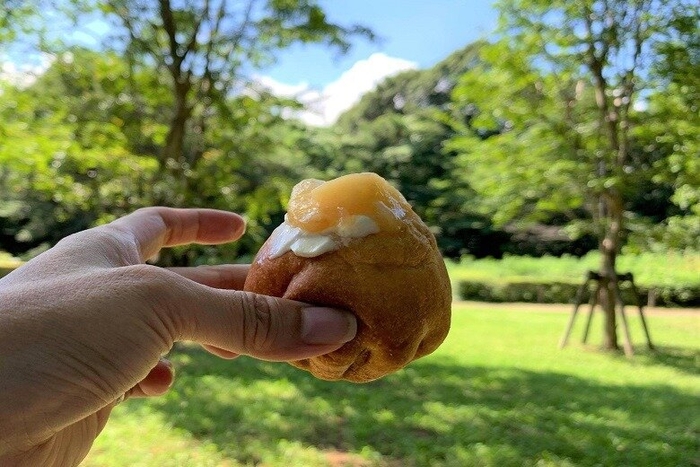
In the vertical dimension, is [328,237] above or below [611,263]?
above

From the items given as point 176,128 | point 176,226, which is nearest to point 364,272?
point 176,226

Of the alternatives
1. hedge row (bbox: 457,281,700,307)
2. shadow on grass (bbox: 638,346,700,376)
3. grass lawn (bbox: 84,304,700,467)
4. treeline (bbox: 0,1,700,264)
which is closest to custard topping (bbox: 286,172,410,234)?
grass lawn (bbox: 84,304,700,467)

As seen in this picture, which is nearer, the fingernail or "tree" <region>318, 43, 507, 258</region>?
the fingernail

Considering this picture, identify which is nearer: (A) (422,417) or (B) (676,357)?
(A) (422,417)

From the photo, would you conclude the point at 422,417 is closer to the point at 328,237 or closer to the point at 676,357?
the point at 328,237

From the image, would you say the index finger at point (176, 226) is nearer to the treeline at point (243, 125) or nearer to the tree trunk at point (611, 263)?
the treeline at point (243, 125)

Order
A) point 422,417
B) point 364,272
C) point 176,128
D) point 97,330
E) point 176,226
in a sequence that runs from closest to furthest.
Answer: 1. point 97,330
2. point 364,272
3. point 176,226
4. point 422,417
5. point 176,128

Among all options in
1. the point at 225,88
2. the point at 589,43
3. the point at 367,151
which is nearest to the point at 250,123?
the point at 225,88

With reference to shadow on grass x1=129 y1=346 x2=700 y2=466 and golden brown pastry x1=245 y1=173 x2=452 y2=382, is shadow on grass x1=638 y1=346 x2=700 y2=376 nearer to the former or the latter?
shadow on grass x1=129 y1=346 x2=700 y2=466
